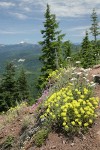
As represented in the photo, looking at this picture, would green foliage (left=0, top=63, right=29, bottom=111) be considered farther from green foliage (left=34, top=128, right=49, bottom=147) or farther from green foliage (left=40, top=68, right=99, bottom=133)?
green foliage (left=34, top=128, right=49, bottom=147)

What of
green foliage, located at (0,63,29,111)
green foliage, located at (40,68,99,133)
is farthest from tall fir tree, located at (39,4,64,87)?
green foliage, located at (40,68,99,133)

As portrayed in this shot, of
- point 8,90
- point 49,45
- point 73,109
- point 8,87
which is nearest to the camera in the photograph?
point 73,109

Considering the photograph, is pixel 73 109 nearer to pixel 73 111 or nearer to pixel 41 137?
pixel 73 111

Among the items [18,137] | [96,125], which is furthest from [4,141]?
[96,125]

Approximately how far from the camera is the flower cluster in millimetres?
7842

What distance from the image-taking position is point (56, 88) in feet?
35.4

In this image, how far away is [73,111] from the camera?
8.02 metres

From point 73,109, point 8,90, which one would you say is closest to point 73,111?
point 73,109

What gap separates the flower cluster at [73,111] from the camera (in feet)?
25.7

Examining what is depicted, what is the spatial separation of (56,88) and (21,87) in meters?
55.2

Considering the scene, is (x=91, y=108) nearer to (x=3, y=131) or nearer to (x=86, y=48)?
(x=3, y=131)

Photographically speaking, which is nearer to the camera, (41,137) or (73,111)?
(73,111)

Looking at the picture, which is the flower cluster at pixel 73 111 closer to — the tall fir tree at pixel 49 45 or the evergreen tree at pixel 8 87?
the tall fir tree at pixel 49 45

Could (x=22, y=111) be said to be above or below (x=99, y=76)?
below
